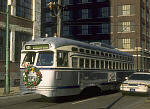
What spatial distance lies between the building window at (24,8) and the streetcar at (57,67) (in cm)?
1345

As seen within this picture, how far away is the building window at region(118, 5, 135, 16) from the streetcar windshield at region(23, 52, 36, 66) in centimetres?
4857

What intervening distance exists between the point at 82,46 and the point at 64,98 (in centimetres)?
324

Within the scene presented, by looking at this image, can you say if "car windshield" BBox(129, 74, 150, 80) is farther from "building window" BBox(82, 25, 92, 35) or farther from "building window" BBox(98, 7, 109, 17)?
"building window" BBox(82, 25, 92, 35)

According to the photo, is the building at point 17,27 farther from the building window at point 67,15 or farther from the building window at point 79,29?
the building window at point 67,15

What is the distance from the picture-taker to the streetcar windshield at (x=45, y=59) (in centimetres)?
1349

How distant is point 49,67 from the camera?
13.3 meters

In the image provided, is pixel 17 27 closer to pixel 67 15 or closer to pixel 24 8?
pixel 24 8

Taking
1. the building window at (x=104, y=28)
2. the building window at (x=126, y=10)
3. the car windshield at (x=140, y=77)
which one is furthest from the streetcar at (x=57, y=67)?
the building window at (x=104, y=28)

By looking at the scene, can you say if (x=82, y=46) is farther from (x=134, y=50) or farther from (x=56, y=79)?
(x=134, y=50)

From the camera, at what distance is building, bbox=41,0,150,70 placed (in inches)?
2335

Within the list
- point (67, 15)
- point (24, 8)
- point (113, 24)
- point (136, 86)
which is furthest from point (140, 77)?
point (67, 15)

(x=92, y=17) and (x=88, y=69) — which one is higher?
(x=92, y=17)

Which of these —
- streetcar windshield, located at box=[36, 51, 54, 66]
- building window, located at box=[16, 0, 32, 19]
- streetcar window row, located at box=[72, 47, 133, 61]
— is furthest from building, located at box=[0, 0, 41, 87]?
streetcar windshield, located at box=[36, 51, 54, 66]

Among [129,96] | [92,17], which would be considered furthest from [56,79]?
[92,17]
